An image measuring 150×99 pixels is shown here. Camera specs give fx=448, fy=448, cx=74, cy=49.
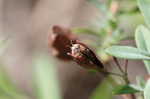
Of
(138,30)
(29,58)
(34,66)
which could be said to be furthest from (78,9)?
(138,30)

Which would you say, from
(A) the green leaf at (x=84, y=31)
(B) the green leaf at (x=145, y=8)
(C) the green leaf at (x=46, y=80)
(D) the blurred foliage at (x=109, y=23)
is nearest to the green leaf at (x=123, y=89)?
(B) the green leaf at (x=145, y=8)

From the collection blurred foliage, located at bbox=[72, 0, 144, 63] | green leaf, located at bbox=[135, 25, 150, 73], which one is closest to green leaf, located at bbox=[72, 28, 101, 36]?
blurred foliage, located at bbox=[72, 0, 144, 63]

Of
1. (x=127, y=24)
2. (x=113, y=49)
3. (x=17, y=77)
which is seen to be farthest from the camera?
(x=17, y=77)

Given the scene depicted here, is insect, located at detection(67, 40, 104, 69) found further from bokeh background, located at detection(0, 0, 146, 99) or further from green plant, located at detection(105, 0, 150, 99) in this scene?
bokeh background, located at detection(0, 0, 146, 99)

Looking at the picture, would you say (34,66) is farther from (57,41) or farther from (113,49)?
(113,49)

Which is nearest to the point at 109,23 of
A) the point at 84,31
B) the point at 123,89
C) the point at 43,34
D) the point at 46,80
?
the point at 84,31

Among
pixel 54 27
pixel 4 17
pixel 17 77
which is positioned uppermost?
pixel 54 27
